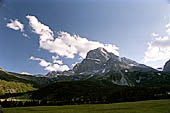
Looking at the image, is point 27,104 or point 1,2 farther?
point 27,104

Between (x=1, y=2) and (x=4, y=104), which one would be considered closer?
(x=1, y=2)

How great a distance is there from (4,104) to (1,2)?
16272cm

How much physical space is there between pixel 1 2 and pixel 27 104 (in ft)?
540

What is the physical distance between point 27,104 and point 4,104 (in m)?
20.3

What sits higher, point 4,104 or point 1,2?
point 1,2

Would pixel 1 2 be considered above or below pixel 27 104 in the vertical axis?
above

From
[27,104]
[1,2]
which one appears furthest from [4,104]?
[1,2]

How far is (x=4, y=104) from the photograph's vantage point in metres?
152

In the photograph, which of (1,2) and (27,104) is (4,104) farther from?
(1,2)

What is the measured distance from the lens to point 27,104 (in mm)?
160250
